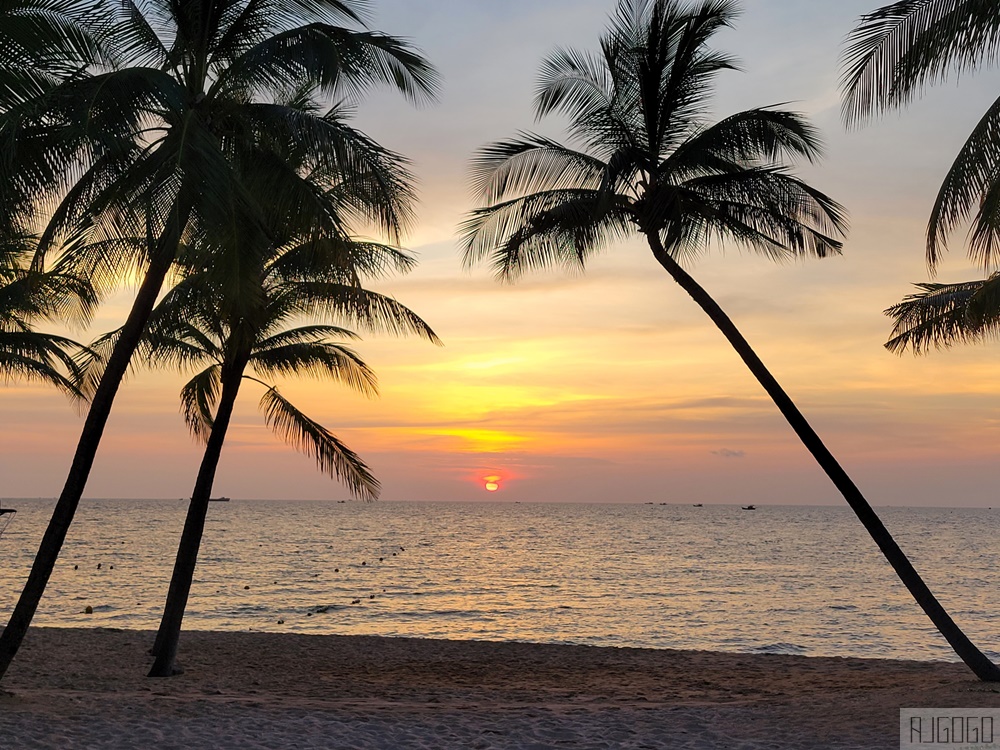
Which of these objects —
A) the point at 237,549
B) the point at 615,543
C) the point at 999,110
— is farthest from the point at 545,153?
the point at 615,543

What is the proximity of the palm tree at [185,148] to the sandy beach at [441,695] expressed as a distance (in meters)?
2.11

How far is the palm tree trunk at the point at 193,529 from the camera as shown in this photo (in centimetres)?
1338

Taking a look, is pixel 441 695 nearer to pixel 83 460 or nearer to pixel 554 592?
pixel 83 460

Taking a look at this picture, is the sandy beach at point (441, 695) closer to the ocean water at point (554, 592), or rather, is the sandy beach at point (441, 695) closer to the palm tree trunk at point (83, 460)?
the palm tree trunk at point (83, 460)

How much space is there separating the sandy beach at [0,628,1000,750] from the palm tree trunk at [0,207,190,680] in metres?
0.77

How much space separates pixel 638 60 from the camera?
1255cm

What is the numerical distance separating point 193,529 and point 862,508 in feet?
31.1

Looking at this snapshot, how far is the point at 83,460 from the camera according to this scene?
9.49 metres

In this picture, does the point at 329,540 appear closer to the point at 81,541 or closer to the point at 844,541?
the point at 81,541

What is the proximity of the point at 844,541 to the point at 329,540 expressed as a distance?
47.2 m

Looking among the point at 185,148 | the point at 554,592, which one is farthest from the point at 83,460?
the point at 554,592

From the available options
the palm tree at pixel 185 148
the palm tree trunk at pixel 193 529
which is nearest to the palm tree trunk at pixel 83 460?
the palm tree at pixel 185 148

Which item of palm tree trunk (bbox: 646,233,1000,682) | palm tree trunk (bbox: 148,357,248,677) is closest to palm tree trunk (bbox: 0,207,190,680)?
palm tree trunk (bbox: 148,357,248,677)

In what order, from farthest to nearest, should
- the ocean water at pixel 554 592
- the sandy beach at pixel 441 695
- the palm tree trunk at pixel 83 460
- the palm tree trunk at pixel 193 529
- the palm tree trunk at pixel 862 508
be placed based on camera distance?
the ocean water at pixel 554 592
the palm tree trunk at pixel 193 529
the palm tree trunk at pixel 862 508
the palm tree trunk at pixel 83 460
the sandy beach at pixel 441 695
